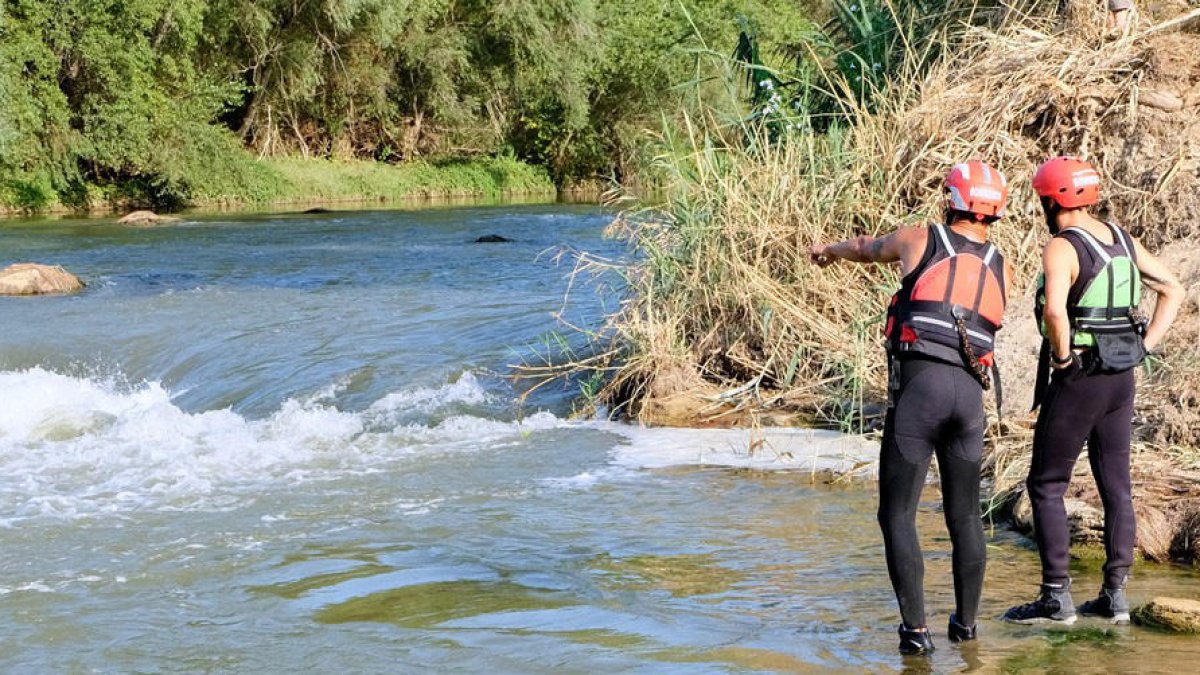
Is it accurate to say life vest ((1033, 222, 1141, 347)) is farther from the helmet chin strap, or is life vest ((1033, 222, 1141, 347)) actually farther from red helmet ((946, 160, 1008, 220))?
red helmet ((946, 160, 1008, 220))

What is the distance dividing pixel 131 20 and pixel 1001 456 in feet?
99.9

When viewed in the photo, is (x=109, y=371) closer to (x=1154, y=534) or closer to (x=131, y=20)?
(x=1154, y=534)

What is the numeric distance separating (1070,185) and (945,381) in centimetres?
98

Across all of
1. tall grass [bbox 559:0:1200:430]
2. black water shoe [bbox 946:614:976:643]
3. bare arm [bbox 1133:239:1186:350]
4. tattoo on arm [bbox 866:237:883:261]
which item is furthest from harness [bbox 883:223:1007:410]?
tall grass [bbox 559:0:1200:430]

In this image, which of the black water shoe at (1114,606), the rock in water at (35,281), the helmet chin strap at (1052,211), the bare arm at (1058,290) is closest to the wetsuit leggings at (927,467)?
the bare arm at (1058,290)

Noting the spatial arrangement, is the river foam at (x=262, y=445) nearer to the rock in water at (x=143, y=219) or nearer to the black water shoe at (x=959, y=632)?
the black water shoe at (x=959, y=632)

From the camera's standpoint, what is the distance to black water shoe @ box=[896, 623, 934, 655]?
17.3 feet

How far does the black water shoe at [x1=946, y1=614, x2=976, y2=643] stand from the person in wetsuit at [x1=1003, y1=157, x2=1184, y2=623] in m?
0.38

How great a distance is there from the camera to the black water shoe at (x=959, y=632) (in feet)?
17.6

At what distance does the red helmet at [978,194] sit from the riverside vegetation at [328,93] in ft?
82.2

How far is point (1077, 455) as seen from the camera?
218 inches

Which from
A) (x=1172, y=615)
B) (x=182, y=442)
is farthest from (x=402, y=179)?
(x=1172, y=615)

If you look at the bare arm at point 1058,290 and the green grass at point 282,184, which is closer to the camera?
the bare arm at point 1058,290

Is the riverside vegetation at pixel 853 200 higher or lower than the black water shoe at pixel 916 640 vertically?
higher
